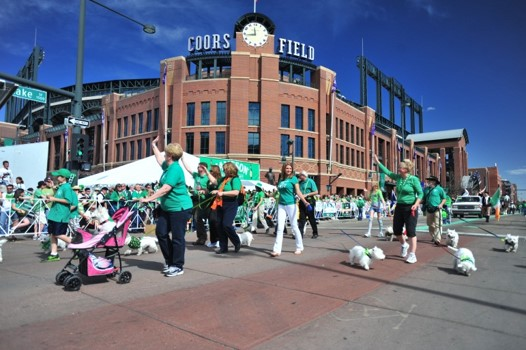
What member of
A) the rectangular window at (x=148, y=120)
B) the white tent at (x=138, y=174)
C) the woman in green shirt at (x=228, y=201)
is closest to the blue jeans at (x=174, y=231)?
the woman in green shirt at (x=228, y=201)

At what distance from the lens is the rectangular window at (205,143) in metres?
38.0

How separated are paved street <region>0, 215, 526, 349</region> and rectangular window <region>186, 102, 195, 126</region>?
3313cm

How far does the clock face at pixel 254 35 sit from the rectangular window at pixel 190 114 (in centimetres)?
950

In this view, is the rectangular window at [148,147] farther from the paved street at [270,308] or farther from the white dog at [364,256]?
the white dog at [364,256]

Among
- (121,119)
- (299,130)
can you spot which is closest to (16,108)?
(121,119)

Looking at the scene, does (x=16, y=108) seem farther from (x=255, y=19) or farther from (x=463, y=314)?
(x=463, y=314)

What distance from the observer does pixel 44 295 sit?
447 cm

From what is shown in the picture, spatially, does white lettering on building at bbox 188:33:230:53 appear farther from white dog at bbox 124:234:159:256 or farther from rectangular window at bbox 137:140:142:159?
white dog at bbox 124:234:159:256

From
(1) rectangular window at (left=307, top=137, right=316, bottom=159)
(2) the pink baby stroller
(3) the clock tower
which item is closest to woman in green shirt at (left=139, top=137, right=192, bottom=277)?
(2) the pink baby stroller

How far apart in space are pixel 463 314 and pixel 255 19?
42.1 m

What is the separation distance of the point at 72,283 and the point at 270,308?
263 cm

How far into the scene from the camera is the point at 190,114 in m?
39.0

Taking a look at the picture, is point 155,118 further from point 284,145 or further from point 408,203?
point 408,203

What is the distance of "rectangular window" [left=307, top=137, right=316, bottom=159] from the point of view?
40556 mm
